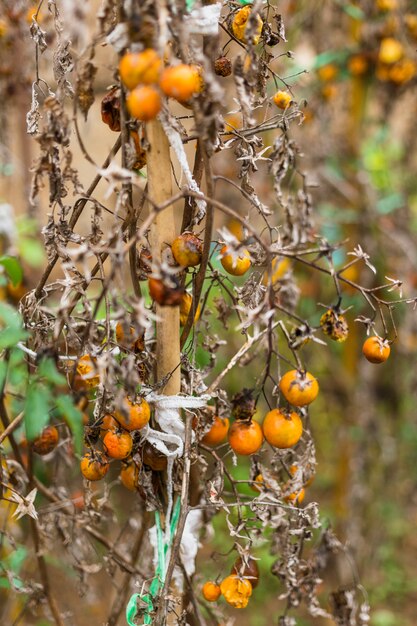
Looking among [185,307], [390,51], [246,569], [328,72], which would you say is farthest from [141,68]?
[328,72]

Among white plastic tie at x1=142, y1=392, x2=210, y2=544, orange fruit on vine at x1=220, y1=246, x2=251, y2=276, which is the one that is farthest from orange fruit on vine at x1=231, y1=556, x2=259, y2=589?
orange fruit on vine at x1=220, y1=246, x2=251, y2=276

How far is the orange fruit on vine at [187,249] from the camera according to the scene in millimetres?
740

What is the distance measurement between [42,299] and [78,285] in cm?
8

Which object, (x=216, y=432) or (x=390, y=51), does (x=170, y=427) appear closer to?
(x=216, y=432)

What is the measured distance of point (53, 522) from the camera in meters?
1.07

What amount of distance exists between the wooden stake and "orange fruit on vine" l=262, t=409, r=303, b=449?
0.40 ft

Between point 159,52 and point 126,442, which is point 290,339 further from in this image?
point 159,52

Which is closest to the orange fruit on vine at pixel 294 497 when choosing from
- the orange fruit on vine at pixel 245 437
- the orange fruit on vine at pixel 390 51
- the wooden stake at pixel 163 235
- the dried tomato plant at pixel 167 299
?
the dried tomato plant at pixel 167 299

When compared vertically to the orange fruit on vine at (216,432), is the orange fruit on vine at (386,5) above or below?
above

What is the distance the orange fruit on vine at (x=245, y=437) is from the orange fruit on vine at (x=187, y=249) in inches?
8.5

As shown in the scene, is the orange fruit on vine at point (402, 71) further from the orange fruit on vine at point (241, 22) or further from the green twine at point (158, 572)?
the green twine at point (158, 572)

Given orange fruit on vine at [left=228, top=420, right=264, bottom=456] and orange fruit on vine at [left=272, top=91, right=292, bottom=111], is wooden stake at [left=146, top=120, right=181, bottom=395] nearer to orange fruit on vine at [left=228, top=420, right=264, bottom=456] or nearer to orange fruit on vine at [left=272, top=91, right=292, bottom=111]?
orange fruit on vine at [left=228, top=420, right=264, bottom=456]

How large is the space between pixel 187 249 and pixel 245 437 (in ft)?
0.80

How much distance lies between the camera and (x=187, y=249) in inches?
29.1
